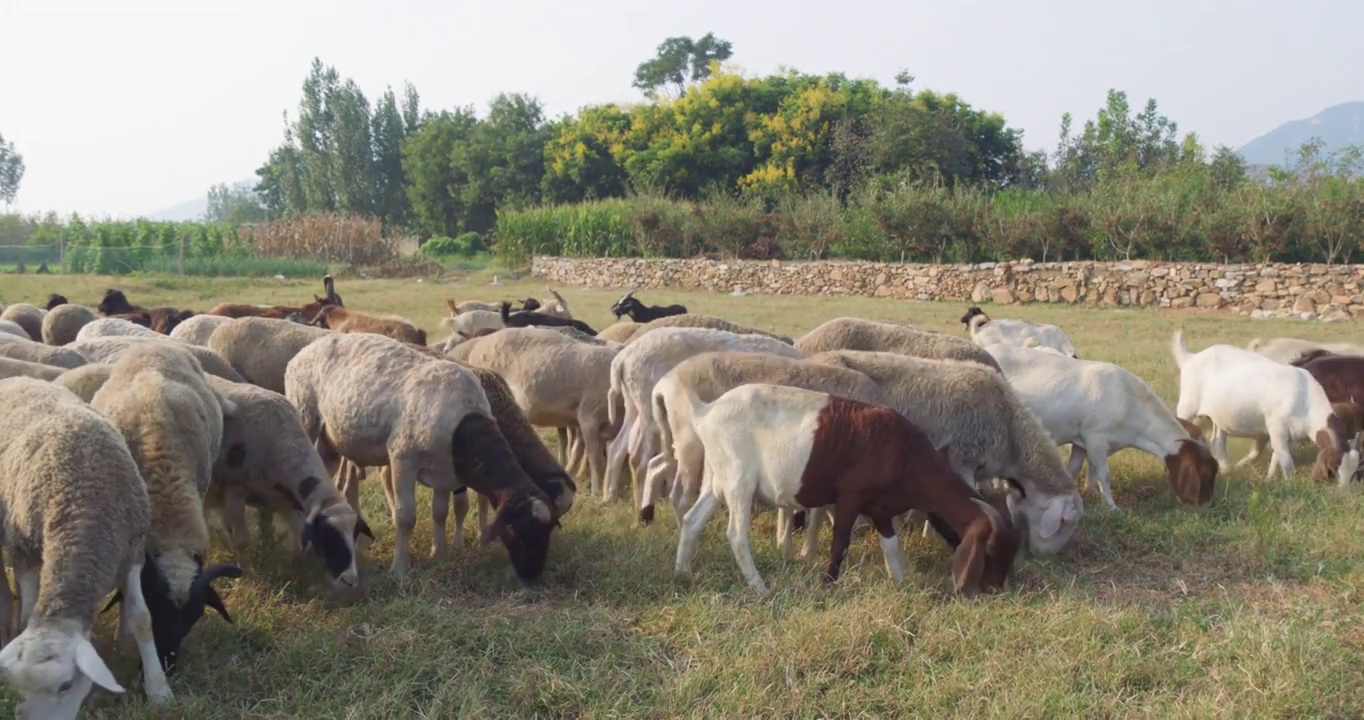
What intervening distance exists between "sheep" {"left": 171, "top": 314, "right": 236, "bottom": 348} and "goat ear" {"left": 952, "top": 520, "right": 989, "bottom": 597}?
6.74 metres

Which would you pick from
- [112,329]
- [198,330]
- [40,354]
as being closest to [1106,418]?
[198,330]

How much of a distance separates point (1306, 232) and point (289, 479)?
927 inches

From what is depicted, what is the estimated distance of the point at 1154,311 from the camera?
22641 mm

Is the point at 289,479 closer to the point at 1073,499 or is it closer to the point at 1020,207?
the point at 1073,499

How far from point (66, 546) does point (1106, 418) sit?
710 centimetres

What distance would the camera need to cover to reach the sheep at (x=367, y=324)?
36.7 feet

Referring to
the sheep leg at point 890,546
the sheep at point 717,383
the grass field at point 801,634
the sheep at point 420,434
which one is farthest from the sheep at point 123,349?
the sheep leg at point 890,546

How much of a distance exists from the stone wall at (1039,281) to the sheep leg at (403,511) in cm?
2014

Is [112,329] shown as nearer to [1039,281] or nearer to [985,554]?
[985,554]

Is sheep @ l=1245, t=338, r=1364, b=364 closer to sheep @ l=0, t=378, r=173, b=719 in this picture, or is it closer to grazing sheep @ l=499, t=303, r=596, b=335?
grazing sheep @ l=499, t=303, r=596, b=335

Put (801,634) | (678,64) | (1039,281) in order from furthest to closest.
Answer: (678,64) → (1039,281) → (801,634)

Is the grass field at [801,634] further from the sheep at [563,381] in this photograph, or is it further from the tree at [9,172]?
the tree at [9,172]

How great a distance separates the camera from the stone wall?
21922 millimetres

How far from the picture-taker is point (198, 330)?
9828 mm
